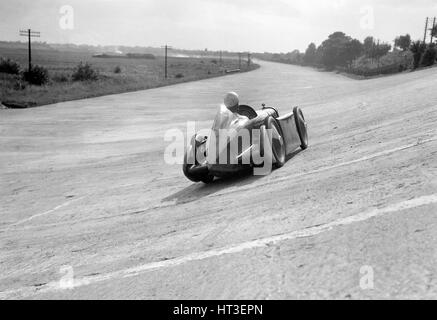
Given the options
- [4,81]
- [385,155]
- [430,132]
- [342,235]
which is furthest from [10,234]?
[4,81]

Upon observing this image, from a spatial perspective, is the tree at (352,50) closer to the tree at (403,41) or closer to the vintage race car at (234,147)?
the tree at (403,41)

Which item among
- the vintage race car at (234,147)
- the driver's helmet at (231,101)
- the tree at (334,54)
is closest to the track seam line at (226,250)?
the vintage race car at (234,147)

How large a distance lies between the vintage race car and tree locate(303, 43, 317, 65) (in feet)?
502

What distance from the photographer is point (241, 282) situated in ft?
12.6

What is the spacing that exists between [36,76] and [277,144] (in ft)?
133

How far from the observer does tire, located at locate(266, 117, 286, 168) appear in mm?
8273

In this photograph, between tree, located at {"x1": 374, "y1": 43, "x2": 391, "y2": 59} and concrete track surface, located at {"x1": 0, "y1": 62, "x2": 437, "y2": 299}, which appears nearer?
concrete track surface, located at {"x1": 0, "y1": 62, "x2": 437, "y2": 299}

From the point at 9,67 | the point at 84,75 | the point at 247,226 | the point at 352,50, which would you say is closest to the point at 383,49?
the point at 352,50

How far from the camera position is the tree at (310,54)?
157m

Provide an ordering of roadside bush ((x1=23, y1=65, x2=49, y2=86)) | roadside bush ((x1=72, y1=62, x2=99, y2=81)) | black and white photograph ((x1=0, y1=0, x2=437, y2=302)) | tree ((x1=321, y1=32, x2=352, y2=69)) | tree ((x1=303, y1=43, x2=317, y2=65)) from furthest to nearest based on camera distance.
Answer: tree ((x1=303, y1=43, x2=317, y2=65)) < tree ((x1=321, y1=32, x2=352, y2=69)) < roadside bush ((x1=72, y1=62, x2=99, y2=81)) < roadside bush ((x1=23, y1=65, x2=49, y2=86)) < black and white photograph ((x1=0, y1=0, x2=437, y2=302))

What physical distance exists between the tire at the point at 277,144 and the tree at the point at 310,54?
501ft

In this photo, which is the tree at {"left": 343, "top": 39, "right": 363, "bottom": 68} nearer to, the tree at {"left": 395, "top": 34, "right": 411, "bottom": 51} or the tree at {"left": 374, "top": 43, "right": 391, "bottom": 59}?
the tree at {"left": 374, "top": 43, "right": 391, "bottom": 59}

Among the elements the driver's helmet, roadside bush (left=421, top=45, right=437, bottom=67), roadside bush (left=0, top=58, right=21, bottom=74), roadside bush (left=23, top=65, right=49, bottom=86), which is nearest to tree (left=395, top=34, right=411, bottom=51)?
roadside bush (left=421, top=45, right=437, bottom=67)

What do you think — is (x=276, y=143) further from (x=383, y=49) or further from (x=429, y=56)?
(x=383, y=49)
